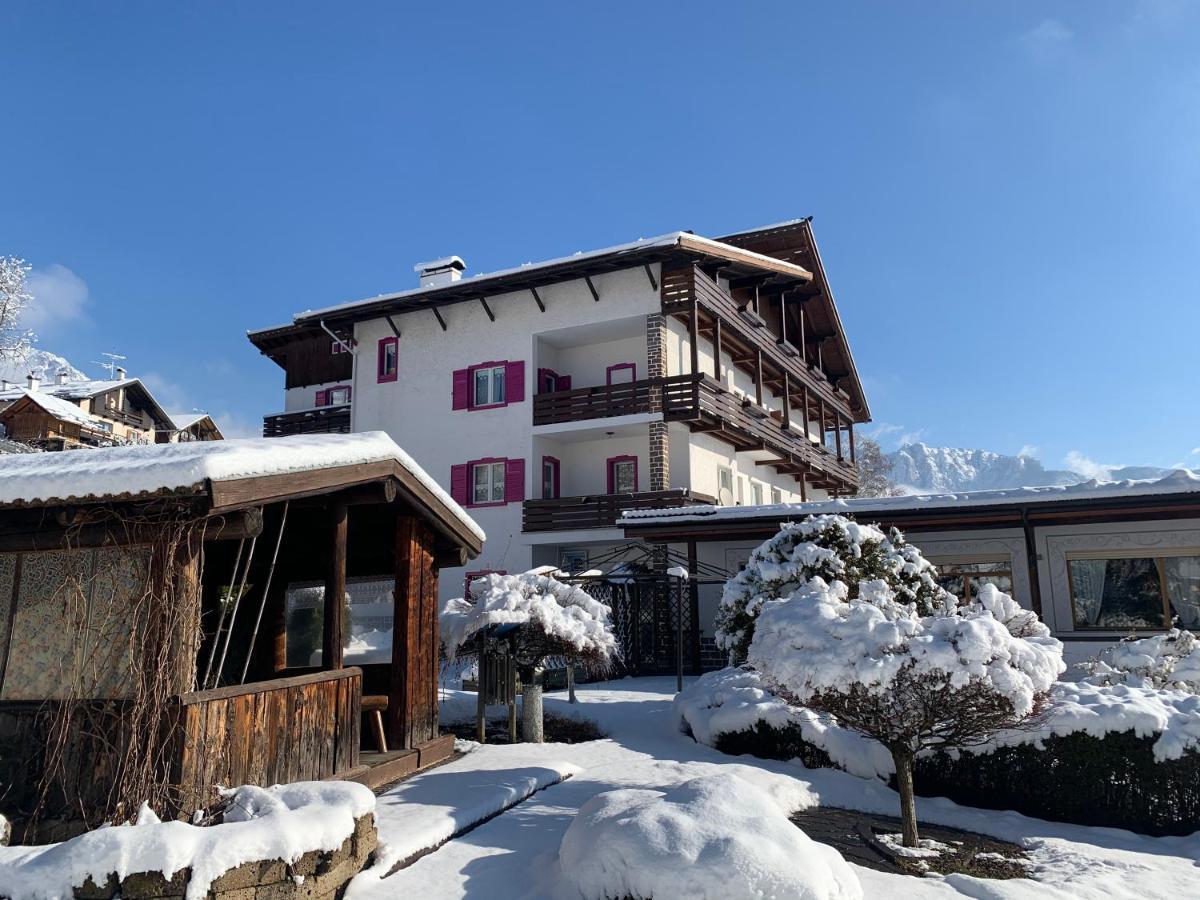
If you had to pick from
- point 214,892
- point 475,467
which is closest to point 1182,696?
point 214,892

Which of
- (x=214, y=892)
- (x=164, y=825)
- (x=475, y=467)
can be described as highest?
(x=475, y=467)

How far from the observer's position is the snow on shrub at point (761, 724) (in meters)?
8.88

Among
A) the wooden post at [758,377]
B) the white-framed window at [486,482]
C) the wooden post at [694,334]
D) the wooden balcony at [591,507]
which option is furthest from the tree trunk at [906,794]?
the wooden post at [758,377]

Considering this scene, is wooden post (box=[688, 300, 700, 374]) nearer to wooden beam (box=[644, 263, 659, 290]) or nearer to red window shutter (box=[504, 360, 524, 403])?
wooden beam (box=[644, 263, 659, 290])

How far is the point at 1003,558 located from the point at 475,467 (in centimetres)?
1436

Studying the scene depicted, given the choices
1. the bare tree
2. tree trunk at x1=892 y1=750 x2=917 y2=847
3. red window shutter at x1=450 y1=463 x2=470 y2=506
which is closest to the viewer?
tree trunk at x1=892 y1=750 x2=917 y2=847

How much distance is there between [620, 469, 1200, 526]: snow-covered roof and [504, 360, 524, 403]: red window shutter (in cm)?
729

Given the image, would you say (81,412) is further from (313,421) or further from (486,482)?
(486,482)

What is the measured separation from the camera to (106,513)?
5.74 meters

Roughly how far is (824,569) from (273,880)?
686 centimetres

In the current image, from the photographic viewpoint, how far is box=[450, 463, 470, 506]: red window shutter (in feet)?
83.0

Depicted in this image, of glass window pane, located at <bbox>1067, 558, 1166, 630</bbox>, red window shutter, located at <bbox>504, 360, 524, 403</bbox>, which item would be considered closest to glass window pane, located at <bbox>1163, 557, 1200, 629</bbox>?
glass window pane, located at <bbox>1067, 558, 1166, 630</bbox>

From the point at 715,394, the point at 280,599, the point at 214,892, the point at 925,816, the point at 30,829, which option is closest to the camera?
the point at 214,892

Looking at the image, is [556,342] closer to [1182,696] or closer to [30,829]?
[1182,696]
